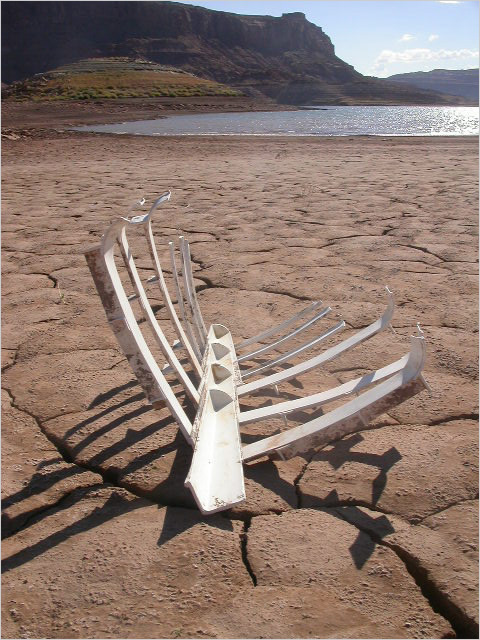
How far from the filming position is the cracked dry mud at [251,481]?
1.06m

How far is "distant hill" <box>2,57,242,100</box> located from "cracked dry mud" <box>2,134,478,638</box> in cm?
2544

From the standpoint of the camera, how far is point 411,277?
2.90m

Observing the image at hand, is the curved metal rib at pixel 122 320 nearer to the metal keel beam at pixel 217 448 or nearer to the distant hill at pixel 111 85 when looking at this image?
the metal keel beam at pixel 217 448

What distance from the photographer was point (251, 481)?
4.59 ft

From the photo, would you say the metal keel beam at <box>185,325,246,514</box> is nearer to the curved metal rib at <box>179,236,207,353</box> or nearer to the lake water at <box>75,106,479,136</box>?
the curved metal rib at <box>179,236,207,353</box>

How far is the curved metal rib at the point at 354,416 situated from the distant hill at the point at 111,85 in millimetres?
26994

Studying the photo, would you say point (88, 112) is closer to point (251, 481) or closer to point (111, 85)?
point (111, 85)

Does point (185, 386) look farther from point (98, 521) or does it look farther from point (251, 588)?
point (251, 588)

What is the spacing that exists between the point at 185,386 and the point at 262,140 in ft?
30.7

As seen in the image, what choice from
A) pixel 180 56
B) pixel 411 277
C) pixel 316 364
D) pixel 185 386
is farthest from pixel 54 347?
pixel 180 56

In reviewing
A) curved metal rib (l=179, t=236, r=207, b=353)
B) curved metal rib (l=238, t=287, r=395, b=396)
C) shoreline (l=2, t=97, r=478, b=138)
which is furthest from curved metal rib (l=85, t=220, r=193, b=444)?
shoreline (l=2, t=97, r=478, b=138)

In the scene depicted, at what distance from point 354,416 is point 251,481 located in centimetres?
28

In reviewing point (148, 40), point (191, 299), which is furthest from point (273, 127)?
point (148, 40)

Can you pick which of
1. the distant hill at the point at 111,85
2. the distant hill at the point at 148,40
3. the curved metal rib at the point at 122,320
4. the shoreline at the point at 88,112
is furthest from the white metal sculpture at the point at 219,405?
the distant hill at the point at 148,40
